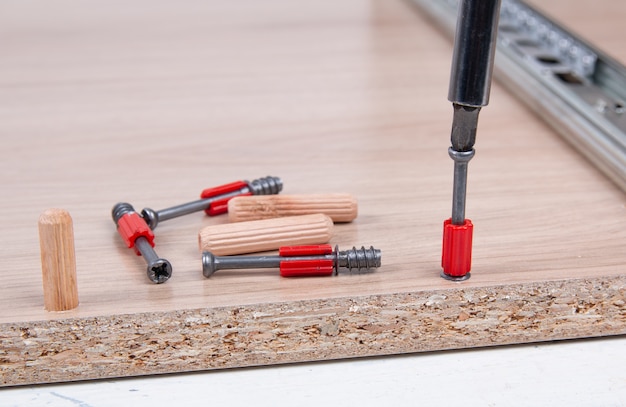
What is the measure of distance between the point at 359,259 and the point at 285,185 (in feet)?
0.94

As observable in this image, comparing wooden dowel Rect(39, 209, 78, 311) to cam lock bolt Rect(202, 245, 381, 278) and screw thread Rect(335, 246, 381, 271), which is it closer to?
cam lock bolt Rect(202, 245, 381, 278)

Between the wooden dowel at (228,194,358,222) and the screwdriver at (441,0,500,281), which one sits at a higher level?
the screwdriver at (441,0,500,281)

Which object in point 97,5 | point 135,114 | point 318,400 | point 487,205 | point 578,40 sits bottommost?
point 318,400

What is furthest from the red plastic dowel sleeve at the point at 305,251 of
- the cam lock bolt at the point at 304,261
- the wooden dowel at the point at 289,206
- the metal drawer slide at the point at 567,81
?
the metal drawer slide at the point at 567,81

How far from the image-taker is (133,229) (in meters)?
1.05

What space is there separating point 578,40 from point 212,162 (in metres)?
0.74

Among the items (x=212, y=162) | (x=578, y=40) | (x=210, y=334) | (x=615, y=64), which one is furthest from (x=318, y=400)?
(x=578, y=40)

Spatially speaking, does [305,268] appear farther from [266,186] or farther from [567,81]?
[567,81]

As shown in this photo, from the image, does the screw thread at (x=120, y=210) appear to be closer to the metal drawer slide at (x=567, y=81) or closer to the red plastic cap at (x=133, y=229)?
the red plastic cap at (x=133, y=229)

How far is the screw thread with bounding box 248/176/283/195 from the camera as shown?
1193mm

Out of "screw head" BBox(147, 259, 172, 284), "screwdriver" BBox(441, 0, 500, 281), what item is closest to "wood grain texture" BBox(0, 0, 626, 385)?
"screw head" BBox(147, 259, 172, 284)

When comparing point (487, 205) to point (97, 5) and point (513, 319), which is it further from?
point (97, 5)

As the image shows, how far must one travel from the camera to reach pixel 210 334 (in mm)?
973

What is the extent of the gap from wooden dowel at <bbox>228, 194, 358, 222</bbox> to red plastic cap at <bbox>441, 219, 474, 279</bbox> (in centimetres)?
16
